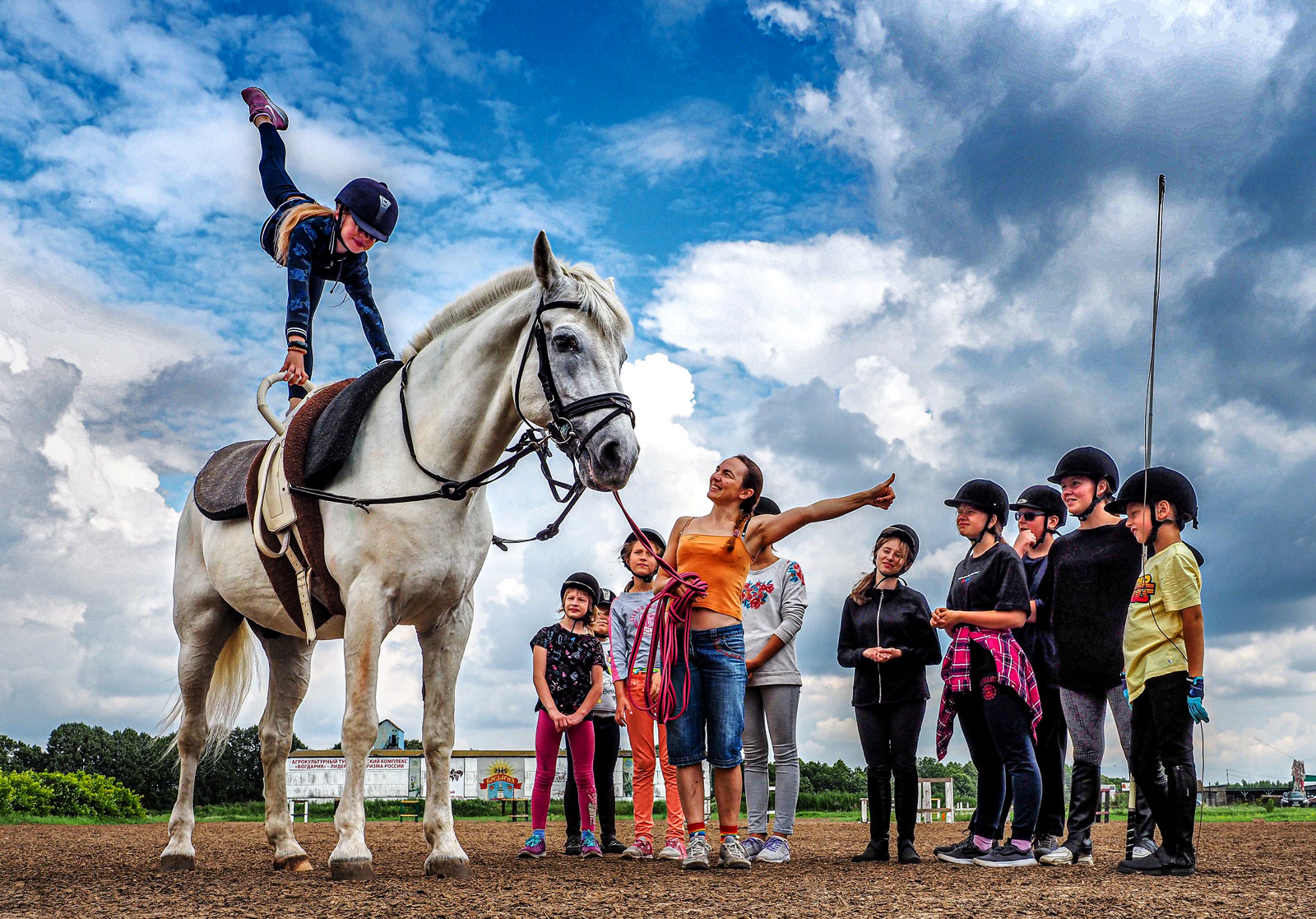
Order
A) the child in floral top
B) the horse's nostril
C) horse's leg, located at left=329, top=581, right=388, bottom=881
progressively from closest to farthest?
the horse's nostril, horse's leg, located at left=329, top=581, right=388, bottom=881, the child in floral top

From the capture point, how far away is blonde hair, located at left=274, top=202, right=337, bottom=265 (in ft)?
20.5

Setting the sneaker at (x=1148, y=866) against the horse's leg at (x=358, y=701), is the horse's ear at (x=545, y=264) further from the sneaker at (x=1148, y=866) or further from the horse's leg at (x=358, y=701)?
the sneaker at (x=1148, y=866)

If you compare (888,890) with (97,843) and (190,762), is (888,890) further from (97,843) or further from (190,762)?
(97,843)

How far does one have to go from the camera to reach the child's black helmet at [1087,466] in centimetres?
620

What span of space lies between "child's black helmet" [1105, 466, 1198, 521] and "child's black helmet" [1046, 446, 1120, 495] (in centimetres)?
41

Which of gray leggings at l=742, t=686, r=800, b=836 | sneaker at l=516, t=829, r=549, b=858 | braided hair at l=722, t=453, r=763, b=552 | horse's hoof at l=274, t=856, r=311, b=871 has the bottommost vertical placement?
sneaker at l=516, t=829, r=549, b=858

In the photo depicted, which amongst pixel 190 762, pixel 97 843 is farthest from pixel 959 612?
pixel 97 843

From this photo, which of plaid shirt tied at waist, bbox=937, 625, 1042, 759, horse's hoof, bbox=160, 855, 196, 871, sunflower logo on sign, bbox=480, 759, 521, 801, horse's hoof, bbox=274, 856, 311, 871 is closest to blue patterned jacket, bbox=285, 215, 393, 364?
horse's hoof, bbox=274, 856, 311, 871

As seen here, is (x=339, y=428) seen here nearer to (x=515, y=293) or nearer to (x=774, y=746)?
(x=515, y=293)

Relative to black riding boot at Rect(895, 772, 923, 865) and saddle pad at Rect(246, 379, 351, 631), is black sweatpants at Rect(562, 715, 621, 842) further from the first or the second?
saddle pad at Rect(246, 379, 351, 631)

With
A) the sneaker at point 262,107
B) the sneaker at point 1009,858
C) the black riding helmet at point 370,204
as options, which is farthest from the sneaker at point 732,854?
the sneaker at point 262,107

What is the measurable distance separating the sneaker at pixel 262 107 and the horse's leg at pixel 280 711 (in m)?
3.60

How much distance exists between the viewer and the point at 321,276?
6.35 m

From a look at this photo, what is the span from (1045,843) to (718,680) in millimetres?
2564
